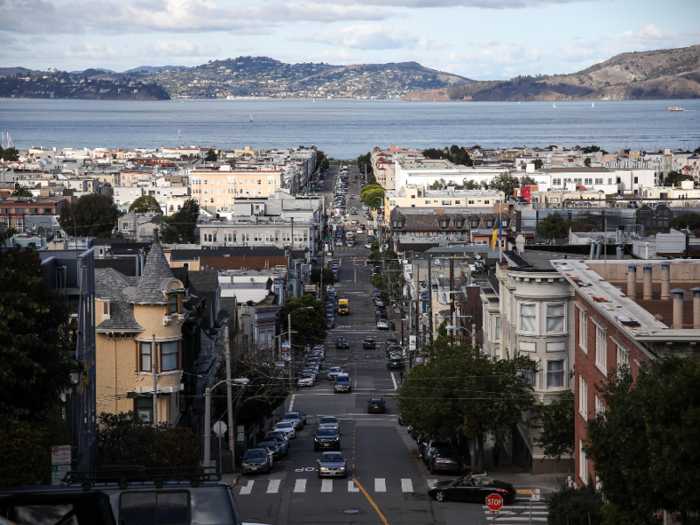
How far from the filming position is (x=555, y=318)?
130 feet

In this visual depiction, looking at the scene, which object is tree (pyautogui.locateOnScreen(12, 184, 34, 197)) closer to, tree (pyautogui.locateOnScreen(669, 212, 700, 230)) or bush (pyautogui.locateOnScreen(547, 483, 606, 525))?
tree (pyautogui.locateOnScreen(669, 212, 700, 230))

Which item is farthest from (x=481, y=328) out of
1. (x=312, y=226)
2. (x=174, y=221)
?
(x=174, y=221)

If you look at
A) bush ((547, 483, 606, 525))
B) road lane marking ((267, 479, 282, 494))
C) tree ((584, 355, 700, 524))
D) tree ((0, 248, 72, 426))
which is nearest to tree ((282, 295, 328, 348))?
road lane marking ((267, 479, 282, 494))

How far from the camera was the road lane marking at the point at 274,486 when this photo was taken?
123 feet

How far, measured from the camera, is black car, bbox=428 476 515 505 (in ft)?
114

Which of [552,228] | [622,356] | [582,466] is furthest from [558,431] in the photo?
[552,228]

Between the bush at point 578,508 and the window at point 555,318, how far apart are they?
545 inches

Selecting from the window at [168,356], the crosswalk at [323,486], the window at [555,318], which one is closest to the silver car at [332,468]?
the crosswalk at [323,486]

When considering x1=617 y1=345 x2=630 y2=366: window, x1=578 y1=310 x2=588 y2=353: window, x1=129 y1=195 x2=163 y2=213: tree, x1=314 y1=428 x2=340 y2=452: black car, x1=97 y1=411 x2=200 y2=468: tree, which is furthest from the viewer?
x1=129 y1=195 x2=163 y2=213: tree

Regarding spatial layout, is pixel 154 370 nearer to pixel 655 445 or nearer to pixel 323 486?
pixel 323 486

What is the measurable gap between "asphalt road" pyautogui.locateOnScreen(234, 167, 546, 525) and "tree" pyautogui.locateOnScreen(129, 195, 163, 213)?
106 m

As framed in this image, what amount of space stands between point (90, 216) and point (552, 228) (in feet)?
272

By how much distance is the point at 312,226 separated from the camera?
148625mm

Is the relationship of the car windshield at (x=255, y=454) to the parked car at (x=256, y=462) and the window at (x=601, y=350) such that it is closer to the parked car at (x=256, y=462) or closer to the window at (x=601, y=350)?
the parked car at (x=256, y=462)
